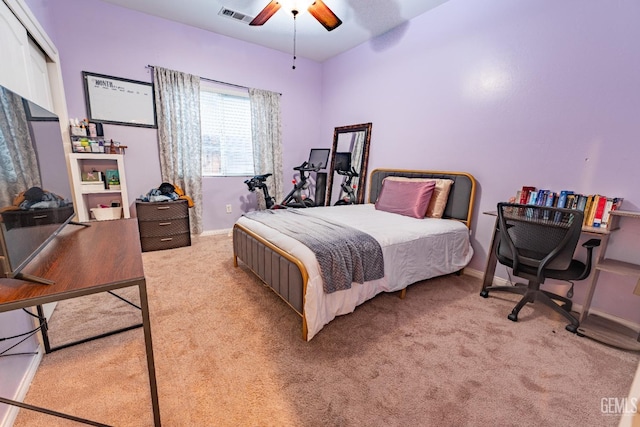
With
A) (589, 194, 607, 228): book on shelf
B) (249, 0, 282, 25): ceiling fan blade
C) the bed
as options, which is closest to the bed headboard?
the bed

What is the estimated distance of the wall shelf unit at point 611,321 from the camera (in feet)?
5.82

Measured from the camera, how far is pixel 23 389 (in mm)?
1314

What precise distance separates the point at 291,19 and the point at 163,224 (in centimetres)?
298

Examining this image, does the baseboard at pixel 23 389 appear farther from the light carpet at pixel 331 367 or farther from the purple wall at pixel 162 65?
the purple wall at pixel 162 65

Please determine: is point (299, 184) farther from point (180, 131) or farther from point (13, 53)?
point (13, 53)

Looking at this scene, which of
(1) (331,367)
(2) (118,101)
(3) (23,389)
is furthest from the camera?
(2) (118,101)

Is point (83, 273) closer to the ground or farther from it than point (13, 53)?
closer to the ground

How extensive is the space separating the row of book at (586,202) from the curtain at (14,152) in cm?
317

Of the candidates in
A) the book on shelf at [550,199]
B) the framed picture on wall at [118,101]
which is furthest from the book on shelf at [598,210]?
the framed picture on wall at [118,101]

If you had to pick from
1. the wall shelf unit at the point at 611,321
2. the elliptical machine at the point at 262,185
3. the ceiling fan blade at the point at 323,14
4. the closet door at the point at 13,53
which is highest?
the ceiling fan blade at the point at 323,14

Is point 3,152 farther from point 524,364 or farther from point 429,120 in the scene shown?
point 429,120

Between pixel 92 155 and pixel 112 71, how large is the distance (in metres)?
1.09

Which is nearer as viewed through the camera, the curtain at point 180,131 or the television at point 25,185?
the television at point 25,185

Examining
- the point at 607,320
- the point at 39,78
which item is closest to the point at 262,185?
the point at 39,78
